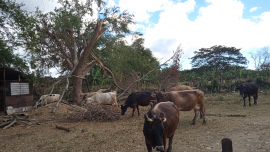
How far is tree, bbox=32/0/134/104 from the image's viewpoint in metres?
14.1

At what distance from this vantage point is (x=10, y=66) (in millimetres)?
11305

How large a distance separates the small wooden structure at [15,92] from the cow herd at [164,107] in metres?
2.16

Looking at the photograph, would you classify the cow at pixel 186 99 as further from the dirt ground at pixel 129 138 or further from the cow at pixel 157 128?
the cow at pixel 157 128

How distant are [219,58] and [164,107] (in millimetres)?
36301

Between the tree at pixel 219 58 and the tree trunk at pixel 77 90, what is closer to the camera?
the tree trunk at pixel 77 90

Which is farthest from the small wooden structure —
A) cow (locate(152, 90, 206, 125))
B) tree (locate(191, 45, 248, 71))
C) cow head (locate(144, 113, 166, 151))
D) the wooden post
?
tree (locate(191, 45, 248, 71))

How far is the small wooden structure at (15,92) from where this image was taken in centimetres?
1161

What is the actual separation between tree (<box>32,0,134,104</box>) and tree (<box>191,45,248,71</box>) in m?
24.6

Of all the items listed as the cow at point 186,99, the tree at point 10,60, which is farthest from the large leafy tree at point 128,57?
the cow at point 186,99

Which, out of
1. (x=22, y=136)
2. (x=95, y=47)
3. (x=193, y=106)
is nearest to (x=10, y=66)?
(x=22, y=136)

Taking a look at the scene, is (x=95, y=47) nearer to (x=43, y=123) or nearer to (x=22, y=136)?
(x=43, y=123)

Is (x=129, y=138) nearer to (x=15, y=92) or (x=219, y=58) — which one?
(x=15, y=92)

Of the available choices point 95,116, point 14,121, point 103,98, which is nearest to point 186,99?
point 95,116

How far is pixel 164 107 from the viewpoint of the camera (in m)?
5.08
